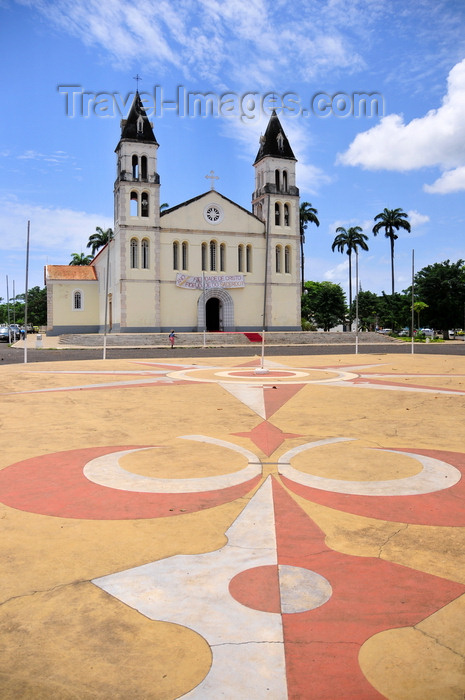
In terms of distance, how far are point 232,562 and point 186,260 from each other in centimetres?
4995

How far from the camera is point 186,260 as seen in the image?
5266 cm

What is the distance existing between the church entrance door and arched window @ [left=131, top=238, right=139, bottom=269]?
325 inches

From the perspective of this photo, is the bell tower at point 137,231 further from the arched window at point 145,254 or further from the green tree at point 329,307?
the green tree at point 329,307

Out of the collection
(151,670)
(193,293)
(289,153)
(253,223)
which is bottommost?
(151,670)

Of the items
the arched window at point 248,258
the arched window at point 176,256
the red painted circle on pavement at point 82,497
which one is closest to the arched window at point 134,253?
the arched window at point 176,256

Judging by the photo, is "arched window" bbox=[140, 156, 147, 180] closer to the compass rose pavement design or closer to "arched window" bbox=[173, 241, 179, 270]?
"arched window" bbox=[173, 241, 179, 270]

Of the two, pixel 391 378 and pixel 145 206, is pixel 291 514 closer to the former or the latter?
pixel 391 378

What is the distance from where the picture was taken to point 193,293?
52719mm

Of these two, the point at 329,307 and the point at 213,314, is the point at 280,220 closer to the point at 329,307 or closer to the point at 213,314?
the point at 213,314

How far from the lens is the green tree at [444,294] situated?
61.8 meters

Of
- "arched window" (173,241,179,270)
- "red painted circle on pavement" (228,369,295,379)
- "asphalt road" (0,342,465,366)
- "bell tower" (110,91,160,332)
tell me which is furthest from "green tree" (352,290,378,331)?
"red painted circle on pavement" (228,369,295,379)

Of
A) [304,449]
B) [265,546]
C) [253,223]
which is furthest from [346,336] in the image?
[265,546]

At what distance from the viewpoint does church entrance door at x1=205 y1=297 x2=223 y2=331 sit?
54875 millimetres

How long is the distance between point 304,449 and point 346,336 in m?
45.4
